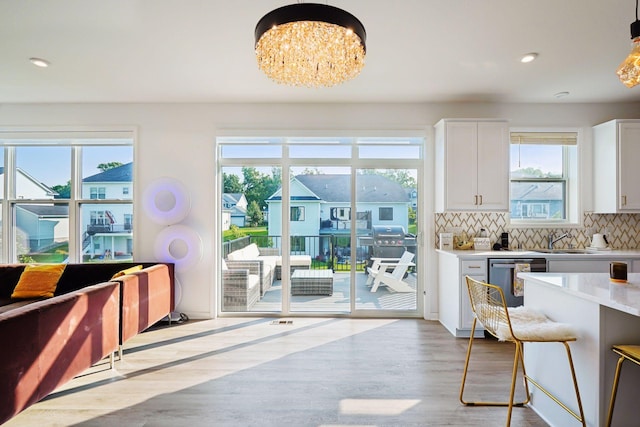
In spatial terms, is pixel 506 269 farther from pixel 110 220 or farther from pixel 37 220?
pixel 37 220

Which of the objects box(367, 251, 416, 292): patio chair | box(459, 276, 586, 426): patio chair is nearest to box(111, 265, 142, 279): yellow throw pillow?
box(367, 251, 416, 292): patio chair

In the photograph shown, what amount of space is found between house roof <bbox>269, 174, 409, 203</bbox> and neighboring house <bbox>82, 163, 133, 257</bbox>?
1.88 metres

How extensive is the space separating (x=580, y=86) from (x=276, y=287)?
4.17 m

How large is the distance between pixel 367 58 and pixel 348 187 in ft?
5.58

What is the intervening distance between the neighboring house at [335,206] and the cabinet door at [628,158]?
236 centimetres

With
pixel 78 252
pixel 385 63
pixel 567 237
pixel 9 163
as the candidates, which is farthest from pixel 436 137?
pixel 9 163

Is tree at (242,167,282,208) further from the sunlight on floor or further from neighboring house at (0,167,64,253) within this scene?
the sunlight on floor

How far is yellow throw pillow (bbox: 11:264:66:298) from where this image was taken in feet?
11.4

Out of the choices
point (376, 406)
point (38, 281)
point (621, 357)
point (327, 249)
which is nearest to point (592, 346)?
point (621, 357)

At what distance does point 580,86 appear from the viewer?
146 inches

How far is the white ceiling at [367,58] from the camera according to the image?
2371mm

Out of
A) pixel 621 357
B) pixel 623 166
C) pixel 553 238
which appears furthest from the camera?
pixel 553 238

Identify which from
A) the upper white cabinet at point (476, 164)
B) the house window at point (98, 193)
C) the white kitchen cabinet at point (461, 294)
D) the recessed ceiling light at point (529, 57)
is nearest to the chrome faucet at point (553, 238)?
the upper white cabinet at point (476, 164)

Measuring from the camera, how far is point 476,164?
3910mm
